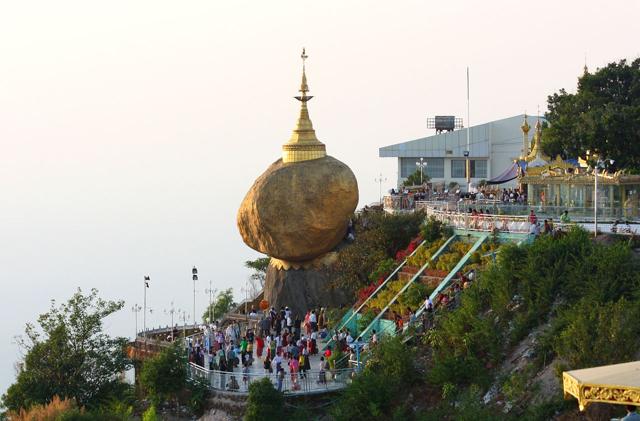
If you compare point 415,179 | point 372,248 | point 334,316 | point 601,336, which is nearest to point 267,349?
point 334,316

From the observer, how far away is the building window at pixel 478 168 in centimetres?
7431

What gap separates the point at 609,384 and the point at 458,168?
194ft

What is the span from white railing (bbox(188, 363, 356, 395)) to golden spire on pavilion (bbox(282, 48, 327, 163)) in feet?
43.8

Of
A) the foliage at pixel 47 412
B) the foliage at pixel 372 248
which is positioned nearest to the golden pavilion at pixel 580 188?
the foliage at pixel 372 248

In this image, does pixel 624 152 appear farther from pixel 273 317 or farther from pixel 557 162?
pixel 273 317

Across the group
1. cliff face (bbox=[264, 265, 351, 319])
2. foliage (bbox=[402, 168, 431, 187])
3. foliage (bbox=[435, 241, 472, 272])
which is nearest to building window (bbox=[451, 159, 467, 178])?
foliage (bbox=[402, 168, 431, 187])

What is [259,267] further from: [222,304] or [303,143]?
[303,143]

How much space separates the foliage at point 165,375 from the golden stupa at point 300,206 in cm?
1070

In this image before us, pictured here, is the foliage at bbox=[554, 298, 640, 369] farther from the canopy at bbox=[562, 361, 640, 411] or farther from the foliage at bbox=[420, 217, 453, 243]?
the foliage at bbox=[420, 217, 453, 243]

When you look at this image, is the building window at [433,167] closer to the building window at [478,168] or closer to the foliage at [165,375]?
the building window at [478,168]

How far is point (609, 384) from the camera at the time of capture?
16.4 metres

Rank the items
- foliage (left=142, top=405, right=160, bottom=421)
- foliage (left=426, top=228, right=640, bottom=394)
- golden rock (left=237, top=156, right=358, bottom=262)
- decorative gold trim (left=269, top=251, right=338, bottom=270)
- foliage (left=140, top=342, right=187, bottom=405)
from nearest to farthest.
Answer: foliage (left=426, top=228, right=640, bottom=394)
foliage (left=142, top=405, right=160, bottom=421)
foliage (left=140, top=342, right=187, bottom=405)
golden rock (left=237, top=156, right=358, bottom=262)
decorative gold trim (left=269, top=251, right=338, bottom=270)

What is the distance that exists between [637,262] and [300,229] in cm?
1631

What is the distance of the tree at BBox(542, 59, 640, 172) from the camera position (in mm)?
42438
